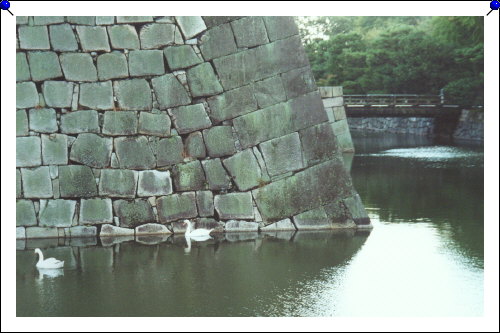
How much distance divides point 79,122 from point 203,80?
1.49 meters

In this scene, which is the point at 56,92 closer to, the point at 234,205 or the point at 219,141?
the point at 219,141

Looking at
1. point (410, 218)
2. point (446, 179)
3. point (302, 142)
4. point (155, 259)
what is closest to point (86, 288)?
point (155, 259)

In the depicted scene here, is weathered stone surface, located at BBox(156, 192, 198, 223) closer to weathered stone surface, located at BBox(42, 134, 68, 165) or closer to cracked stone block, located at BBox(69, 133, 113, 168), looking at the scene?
cracked stone block, located at BBox(69, 133, 113, 168)

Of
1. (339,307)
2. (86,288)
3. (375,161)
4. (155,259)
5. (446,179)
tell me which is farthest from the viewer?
(375,161)

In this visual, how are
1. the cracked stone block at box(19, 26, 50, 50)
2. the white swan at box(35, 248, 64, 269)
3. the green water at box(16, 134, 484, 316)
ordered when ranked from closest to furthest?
the green water at box(16, 134, 484, 316), the white swan at box(35, 248, 64, 269), the cracked stone block at box(19, 26, 50, 50)

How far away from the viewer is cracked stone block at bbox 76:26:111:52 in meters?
8.72

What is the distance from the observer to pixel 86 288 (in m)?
6.99

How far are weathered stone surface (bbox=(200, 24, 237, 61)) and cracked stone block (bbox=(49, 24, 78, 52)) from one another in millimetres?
1453

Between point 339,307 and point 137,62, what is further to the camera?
point 137,62

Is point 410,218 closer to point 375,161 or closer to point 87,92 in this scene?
point 87,92

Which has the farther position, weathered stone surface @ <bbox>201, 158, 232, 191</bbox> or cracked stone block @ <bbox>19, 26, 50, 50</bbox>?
weathered stone surface @ <bbox>201, 158, 232, 191</bbox>

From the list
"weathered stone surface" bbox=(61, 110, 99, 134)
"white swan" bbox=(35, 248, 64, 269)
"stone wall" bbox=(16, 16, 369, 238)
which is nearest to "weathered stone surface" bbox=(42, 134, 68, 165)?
"stone wall" bbox=(16, 16, 369, 238)

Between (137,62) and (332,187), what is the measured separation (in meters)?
2.68

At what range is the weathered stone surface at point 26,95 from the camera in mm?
8711
